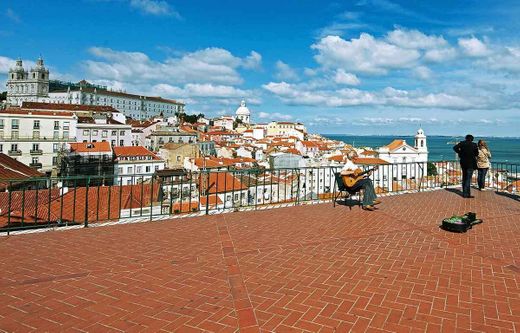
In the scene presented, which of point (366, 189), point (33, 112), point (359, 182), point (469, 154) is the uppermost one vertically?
point (33, 112)

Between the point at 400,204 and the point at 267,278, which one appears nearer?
the point at 267,278

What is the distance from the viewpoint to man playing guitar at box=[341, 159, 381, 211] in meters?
8.59

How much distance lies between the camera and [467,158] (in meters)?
10.7

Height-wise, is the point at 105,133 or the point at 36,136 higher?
the point at 105,133

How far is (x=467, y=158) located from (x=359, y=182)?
4.46 meters

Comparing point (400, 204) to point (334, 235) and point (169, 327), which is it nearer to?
point (334, 235)

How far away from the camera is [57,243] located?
610cm

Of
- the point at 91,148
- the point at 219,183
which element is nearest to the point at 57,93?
the point at 91,148

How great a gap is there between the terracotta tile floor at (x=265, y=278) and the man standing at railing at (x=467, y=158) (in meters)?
3.39

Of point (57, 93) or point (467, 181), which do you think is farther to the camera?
point (57, 93)

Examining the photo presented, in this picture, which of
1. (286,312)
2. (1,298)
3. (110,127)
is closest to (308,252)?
(286,312)

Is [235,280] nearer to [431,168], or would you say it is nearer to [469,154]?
[469,154]

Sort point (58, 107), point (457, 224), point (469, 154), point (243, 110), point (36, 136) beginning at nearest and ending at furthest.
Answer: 1. point (457, 224)
2. point (469, 154)
3. point (36, 136)
4. point (58, 107)
5. point (243, 110)

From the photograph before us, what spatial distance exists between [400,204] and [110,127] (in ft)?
207
